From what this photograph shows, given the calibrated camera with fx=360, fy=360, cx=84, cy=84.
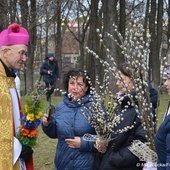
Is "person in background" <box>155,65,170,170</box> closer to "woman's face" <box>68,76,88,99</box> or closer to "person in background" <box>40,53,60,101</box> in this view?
"woman's face" <box>68,76,88,99</box>

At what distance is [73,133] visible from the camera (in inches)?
116

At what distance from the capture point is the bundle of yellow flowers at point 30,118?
262cm

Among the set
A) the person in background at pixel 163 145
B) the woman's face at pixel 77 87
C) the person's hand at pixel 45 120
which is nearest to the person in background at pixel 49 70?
the woman's face at pixel 77 87

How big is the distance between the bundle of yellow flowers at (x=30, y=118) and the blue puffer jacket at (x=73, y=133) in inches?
12.2

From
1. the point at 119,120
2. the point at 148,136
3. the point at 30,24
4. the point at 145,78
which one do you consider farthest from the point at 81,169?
the point at 30,24

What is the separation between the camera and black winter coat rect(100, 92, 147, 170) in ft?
8.72

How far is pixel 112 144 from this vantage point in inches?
110

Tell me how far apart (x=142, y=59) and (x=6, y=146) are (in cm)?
121

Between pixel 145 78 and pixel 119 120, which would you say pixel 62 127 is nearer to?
pixel 119 120

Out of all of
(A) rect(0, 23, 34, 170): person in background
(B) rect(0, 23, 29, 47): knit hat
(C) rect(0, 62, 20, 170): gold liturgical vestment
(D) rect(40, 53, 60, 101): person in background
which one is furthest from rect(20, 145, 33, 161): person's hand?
(D) rect(40, 53, 60, 101): person in background

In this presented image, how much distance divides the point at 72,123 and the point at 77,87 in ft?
0.99

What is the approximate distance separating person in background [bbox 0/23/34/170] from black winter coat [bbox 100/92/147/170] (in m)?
0.65

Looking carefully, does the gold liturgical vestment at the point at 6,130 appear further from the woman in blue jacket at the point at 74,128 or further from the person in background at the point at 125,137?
the person in background at the point at 125,137

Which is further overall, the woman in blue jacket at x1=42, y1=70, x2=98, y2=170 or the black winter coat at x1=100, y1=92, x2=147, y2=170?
the woman in blue jacket at x1=42, y1=70, x2=98, y2=170
